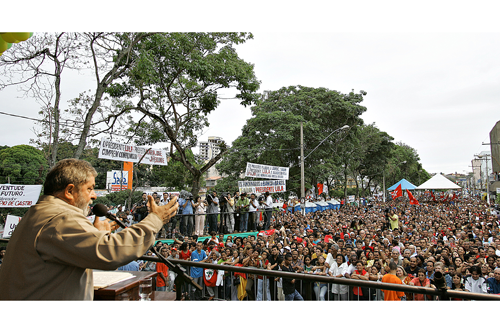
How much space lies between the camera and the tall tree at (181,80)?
12.0 metres

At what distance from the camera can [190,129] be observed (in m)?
15.9

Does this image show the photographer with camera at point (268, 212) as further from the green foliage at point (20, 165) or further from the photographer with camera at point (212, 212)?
the green foliage at point (20, 165)

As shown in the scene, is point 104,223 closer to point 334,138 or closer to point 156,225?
point 156,225

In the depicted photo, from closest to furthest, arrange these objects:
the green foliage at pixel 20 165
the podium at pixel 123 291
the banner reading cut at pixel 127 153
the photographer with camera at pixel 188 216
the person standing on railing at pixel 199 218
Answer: the podium at pixel 123 291
the banner reading cut at pixel 127 153
the photographer with camera at pixel 188 216
the person standing on railing at pixel 199 218
the green foliage at pixel 20 165

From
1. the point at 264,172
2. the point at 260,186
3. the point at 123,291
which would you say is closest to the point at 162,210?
the point at 123,291

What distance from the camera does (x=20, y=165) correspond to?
26.1 meters

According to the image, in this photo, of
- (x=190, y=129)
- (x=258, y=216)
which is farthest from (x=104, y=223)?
(x=190, y=129)

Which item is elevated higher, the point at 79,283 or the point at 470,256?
the point at 79,283

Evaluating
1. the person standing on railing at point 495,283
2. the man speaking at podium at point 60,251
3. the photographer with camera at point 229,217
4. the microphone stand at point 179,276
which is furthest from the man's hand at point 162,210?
the photographer with camera at point 229,217

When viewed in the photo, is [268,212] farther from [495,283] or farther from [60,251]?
[60,251]

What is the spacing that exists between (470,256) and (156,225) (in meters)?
9.43

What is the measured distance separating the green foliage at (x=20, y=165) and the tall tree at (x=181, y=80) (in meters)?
14.8

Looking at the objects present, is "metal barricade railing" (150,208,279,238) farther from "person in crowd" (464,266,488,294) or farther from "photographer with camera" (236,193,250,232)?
"person in crowd" (464,266,488,294)

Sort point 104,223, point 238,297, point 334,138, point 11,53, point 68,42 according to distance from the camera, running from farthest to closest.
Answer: point 334,138, point 68,42, point 11,53, point 238,297, point 104,223
